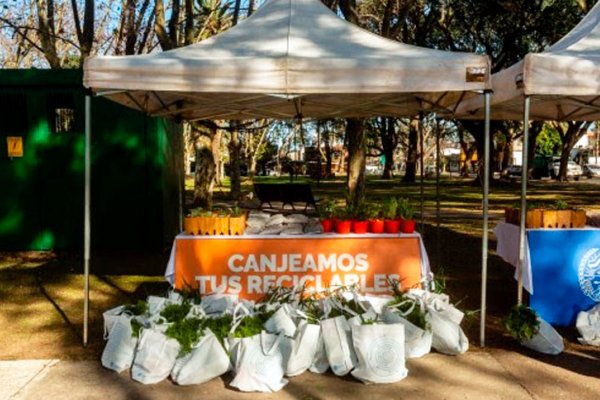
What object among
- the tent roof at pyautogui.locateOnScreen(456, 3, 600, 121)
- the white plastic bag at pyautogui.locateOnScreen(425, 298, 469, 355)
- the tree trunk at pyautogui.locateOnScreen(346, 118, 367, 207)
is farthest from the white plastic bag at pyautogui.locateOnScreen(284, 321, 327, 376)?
the tree trunk at pyautogui.locateOnScreen(346, 118, 367, 207)

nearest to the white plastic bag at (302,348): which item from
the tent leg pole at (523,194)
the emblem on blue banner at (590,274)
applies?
the tent leg pole at (523,194)

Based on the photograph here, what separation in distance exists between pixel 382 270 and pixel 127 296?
10.6ft

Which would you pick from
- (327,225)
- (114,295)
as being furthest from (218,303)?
(114,295)

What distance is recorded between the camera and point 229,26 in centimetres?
2239

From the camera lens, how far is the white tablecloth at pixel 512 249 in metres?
6.36

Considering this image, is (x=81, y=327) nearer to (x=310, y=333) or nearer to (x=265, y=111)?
(x=310, y=333)

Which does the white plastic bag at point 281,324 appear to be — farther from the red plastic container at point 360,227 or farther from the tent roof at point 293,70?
the tent roof at point 293,70

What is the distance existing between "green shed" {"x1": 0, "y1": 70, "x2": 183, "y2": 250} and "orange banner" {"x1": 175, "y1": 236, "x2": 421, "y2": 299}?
4653 mm

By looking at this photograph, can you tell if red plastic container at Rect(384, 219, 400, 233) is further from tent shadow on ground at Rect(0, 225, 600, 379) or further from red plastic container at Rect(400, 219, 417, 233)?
tent shadow on ground at Rect(0, 225, 600, 379)

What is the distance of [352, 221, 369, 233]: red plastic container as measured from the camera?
22.0 feet

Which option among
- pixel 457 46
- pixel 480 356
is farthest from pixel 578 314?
pixel 457 46

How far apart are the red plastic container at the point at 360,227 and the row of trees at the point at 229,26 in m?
6.06

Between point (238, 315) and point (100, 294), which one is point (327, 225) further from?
point (100, 294)

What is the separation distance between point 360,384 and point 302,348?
51 centimetres
